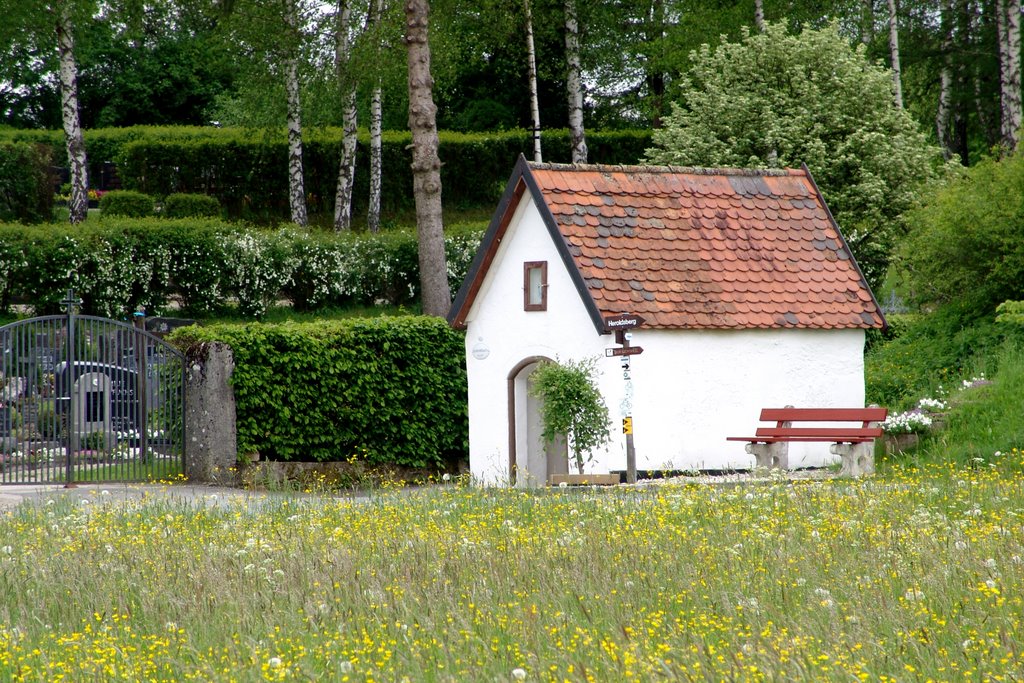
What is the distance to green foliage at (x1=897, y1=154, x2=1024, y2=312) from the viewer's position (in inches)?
797

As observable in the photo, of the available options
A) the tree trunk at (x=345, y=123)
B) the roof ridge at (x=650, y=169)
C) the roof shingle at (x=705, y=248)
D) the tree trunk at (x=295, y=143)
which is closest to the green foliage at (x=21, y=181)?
the tree trunk at (x=295, y=143)

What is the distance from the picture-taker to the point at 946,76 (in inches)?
1743

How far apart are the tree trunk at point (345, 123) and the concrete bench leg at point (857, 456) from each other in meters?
17.5

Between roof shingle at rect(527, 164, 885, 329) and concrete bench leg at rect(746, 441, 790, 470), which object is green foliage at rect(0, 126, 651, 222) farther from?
concrete bench leg at rect(746, 441, 790, 470)

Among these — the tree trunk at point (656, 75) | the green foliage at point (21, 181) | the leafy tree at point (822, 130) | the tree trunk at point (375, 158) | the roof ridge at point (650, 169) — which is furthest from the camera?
the tree trunk at point (656, 75)

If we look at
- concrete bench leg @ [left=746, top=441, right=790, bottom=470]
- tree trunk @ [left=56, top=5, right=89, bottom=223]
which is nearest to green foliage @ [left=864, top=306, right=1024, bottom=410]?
concrete bench leg @ [left=746, top=441, right=790, bottom=470]

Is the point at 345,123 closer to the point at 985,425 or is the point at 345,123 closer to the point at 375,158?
the point at 375,158

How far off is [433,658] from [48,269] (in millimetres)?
22867

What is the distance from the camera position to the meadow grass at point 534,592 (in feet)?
20.9

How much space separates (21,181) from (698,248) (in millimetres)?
22604

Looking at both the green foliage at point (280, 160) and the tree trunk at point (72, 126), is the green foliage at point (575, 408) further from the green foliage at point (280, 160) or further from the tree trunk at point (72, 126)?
the green foliage at point (280, 160)

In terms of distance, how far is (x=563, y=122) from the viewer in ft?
151

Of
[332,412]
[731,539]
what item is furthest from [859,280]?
[731,539]

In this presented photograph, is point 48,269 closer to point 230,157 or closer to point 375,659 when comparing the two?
point 230,157
